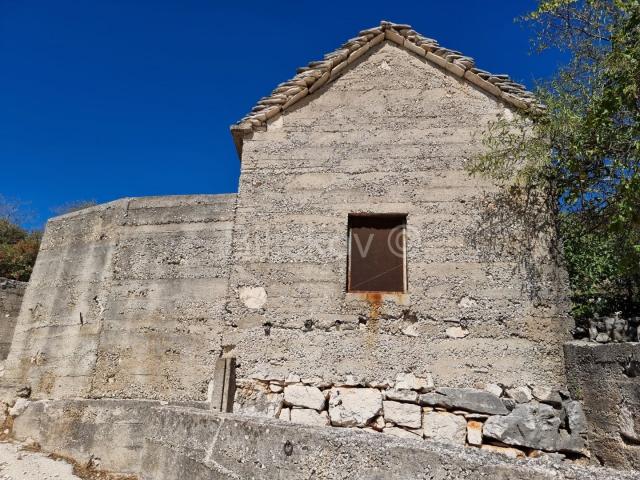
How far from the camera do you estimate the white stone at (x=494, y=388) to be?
5332 mm

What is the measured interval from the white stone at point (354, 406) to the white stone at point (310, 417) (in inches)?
3.4

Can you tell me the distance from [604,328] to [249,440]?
4.23 m

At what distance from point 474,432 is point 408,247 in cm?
219

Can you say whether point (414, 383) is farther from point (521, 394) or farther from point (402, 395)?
point (521, 394)

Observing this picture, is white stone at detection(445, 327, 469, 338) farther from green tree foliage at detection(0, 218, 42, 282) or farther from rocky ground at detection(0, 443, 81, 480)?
green tree foliage at detection(0, 218, 42, 282)

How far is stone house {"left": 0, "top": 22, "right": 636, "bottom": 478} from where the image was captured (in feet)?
18.0

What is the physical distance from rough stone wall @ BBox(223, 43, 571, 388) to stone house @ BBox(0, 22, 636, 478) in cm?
2

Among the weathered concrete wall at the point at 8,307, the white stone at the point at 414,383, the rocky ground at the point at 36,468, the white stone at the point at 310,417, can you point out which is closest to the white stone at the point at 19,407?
the rocky ground at the point at 36,468

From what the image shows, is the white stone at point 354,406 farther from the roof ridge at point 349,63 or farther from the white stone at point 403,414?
the roof ridge at point 349,63

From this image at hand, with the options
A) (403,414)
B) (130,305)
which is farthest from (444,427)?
(130,305)

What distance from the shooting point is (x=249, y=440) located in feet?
10.9

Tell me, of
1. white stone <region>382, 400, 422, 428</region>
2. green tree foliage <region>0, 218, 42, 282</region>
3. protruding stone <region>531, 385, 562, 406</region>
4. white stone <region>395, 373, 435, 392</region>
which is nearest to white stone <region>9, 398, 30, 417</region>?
green tree foliage <region>0, 218, 42, 282</region>

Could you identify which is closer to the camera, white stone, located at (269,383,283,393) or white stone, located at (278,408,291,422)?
white stone, located at (278,408,291,422)

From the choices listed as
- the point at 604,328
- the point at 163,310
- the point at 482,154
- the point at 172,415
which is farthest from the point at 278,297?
the point at 604,328
